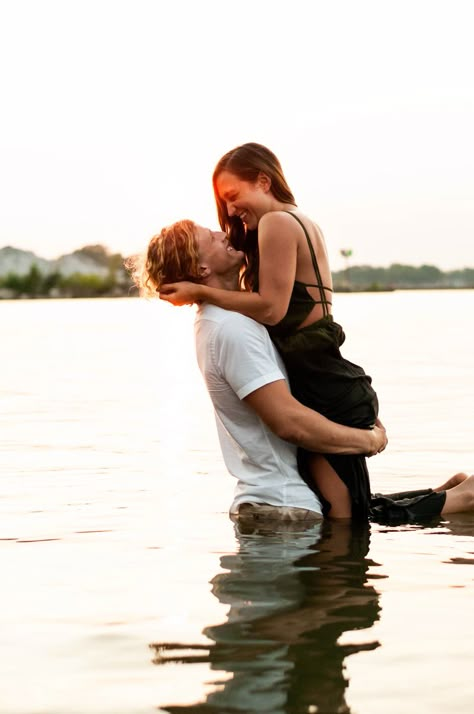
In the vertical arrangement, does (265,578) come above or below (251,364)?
below

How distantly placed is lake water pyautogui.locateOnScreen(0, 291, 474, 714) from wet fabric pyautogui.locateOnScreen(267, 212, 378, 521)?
1.33 ft

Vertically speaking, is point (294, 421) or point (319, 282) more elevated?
point (319, 282)

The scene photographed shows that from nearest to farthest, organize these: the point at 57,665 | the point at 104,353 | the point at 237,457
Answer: the point at 57,665 < the point at 237,457 < the point at 104,353

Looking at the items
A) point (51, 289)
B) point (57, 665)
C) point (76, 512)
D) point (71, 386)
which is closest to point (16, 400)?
point (71, 386)

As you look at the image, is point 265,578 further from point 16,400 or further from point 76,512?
point 16,400

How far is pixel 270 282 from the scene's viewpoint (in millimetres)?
6125

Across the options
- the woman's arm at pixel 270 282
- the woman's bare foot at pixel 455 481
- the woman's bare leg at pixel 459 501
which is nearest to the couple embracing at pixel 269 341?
the woman's arm at pixel 270 282

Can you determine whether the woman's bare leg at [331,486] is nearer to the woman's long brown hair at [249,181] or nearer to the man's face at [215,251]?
the woman's long brown hair at [249,181]

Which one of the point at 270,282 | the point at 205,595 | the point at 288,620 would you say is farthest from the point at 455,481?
the point at 288,620

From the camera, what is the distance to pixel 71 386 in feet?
61.5

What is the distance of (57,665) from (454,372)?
1681cm

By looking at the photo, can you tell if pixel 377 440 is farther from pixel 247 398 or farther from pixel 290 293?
pixel 290 293

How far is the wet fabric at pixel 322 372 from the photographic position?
6324 millimetres

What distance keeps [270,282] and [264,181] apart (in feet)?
1.78
